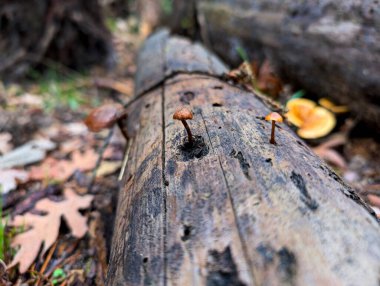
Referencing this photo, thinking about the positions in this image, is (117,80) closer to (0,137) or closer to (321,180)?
(0,137)

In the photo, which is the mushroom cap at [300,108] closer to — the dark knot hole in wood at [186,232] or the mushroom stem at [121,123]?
the mushroom stem at [121,123]

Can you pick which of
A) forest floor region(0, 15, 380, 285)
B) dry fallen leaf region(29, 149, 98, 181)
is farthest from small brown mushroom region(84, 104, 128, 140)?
dry fallen leaf region(29, 149, 98, 181)

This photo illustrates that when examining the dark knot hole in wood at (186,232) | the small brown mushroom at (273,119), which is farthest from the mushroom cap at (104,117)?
the dark knot hole in wood at (186,232)

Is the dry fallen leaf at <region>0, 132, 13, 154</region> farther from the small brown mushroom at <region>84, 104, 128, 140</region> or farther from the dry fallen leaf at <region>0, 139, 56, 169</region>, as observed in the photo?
the small brown mushroom at <region>84, 104, 128, 140</region>

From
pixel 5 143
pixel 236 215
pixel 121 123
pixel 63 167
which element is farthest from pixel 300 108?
pixel 5 143

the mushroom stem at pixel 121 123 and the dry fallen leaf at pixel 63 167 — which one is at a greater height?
the dry fallen leaf at pixel 63 167

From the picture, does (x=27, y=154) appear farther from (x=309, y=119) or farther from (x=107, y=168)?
(x=309, y=119)

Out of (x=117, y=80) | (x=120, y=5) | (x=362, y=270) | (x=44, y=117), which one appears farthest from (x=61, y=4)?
(x=120, y=5)
